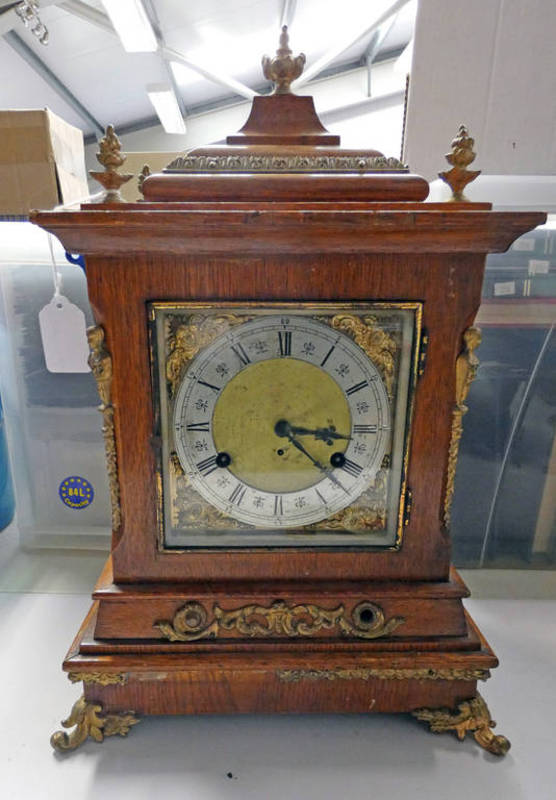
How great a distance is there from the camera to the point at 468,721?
28.0 inches

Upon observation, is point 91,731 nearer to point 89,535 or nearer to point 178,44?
point 89,535

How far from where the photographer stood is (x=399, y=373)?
66 cm

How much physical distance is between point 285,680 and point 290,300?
1.49ft

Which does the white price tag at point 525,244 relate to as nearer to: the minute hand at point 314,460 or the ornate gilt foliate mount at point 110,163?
the minute hand at point 314,460

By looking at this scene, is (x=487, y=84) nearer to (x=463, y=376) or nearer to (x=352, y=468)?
→ (x=463, y=376)

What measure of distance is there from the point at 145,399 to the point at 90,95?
1.91m

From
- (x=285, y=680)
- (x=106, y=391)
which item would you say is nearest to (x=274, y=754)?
(x=285, y=680)

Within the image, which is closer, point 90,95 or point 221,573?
point 221,573

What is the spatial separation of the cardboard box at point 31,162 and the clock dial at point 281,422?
52 centimetres

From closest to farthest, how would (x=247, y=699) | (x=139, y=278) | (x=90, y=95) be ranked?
(x=139, y=278) → (x=247, y=699) → (x=90, y=95)

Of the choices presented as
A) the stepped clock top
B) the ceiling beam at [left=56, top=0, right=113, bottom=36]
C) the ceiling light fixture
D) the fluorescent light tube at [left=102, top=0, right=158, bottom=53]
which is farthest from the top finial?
the ceiling beam at [left=56, top=0, right=113, bottom=36]

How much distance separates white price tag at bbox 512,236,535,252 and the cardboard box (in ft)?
2.54

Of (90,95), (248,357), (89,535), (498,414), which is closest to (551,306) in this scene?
(498,414)

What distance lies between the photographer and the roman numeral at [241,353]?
0.65 meters
